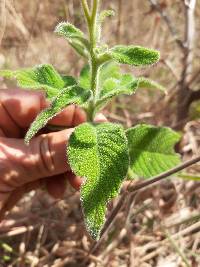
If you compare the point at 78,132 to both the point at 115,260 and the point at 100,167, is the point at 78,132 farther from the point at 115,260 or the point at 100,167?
the point at 115,260

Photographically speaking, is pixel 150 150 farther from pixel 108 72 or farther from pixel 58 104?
pixel 58 104

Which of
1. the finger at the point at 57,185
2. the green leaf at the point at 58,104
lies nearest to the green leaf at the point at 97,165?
the green leaf at the point at 58,104

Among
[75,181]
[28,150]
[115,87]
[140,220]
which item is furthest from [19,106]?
[140,220]

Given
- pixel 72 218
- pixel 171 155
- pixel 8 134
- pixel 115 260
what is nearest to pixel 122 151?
pixel 171 155

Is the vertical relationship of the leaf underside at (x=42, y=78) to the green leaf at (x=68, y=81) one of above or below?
above

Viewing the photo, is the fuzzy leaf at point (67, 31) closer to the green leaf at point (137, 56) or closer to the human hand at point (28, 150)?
the green leaf at point (137, 56)

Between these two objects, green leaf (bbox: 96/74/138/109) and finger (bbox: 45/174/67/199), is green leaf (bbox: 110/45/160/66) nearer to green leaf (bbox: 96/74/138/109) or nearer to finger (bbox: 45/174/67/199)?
green leaf (bbox: 96/74/138/109)

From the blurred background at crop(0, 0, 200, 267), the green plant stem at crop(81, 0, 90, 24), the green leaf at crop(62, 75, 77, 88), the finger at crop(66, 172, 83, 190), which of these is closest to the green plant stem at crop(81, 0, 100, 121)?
the green plant stem at crop(81, 0, 90, 24)
